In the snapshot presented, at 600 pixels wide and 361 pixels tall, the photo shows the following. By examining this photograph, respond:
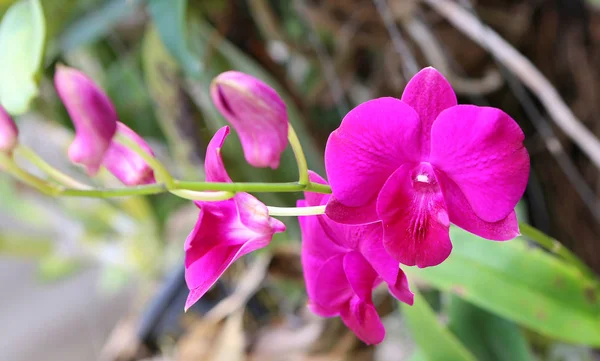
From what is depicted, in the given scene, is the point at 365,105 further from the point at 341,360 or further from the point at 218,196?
the point at 341,360

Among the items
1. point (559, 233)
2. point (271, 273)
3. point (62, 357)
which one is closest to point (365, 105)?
point (271, 273)

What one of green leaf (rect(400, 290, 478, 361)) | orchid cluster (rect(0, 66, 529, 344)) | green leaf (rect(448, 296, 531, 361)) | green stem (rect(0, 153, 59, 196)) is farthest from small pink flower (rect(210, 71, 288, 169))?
green leaf (rect(448, 296, 531, 361))

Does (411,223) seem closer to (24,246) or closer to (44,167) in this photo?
(44,167)

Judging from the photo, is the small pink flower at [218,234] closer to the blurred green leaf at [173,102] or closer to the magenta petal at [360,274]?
the magenta petal at [360,274]

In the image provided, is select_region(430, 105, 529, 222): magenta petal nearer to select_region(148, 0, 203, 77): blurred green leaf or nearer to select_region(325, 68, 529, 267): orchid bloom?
select_region(325, 68, 529, 267): orchid bloom

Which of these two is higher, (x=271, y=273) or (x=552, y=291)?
(x=552, y=291)

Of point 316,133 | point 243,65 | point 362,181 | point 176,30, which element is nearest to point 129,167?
point 362,181
